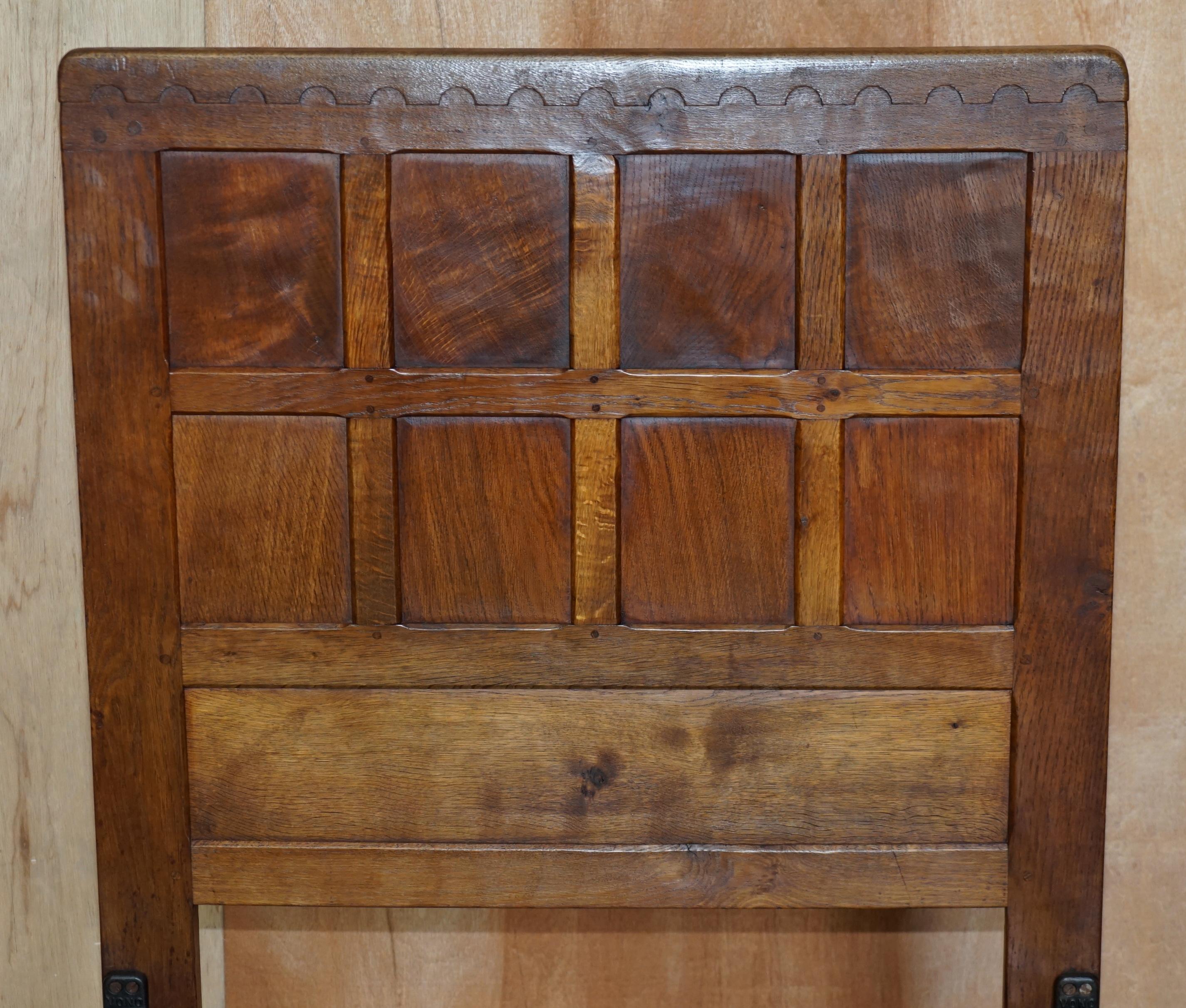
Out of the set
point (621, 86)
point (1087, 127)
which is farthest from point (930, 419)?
point (621, 86)

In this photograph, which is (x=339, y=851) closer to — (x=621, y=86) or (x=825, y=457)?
(x=825, y=457)

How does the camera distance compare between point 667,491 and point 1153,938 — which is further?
point 1153,938

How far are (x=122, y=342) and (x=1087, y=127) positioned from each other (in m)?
1.10

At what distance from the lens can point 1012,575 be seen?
1235 mm

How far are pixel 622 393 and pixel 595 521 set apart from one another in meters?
0.15

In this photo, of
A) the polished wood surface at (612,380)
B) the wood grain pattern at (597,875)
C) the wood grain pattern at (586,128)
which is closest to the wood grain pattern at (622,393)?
the polished wood surface at (612,380)

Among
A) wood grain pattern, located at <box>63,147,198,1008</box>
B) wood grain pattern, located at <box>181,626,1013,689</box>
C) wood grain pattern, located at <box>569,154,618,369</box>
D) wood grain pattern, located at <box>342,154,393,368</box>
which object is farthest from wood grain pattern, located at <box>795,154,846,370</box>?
wood grain pattern, located at <box>63,147,198,1008</box>

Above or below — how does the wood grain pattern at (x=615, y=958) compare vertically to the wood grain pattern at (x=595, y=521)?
below

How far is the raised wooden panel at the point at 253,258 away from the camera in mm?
1195

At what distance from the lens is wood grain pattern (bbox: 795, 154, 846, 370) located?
118 cm

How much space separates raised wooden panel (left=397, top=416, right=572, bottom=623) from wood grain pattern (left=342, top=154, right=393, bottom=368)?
0.10 metres

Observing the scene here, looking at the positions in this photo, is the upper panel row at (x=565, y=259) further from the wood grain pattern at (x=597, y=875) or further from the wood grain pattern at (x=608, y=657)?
the wood grain pattern at (x=597, y=875)

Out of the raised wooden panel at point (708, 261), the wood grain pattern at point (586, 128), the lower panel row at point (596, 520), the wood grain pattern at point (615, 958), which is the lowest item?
the wood grain pattern at point (615, 958)

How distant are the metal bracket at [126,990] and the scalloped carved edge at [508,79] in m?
1.01
